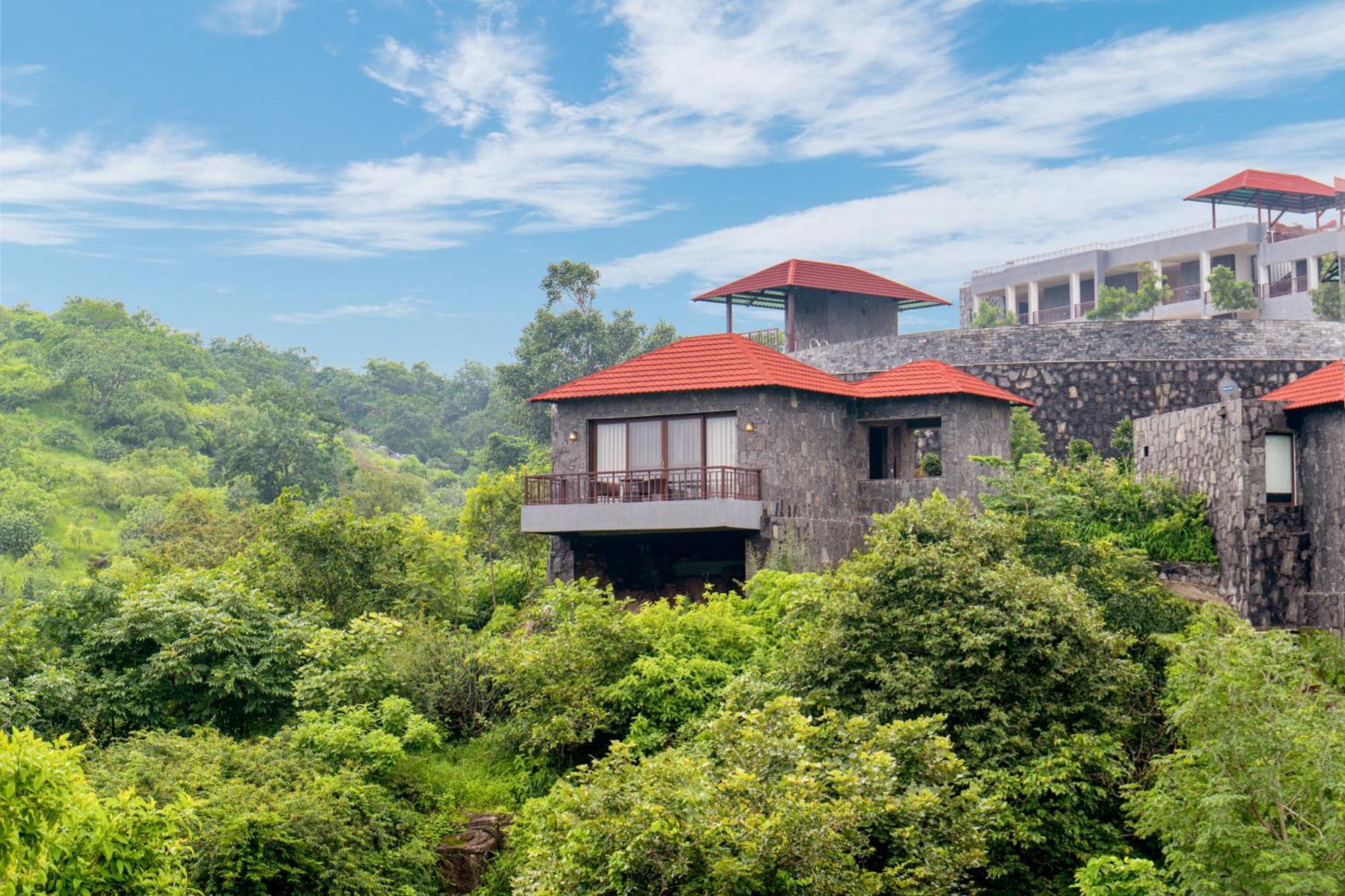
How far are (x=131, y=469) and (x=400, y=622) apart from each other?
40.5 metres

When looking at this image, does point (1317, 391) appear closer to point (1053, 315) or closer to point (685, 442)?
point (685, 442)

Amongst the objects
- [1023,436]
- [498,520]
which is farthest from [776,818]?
[1023,436]

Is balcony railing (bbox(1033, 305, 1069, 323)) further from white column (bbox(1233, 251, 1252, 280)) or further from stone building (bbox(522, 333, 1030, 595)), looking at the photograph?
stone building (bbox(522, 333, 1030, 595))

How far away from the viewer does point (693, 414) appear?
1109 inches

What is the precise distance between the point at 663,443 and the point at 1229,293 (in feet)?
116

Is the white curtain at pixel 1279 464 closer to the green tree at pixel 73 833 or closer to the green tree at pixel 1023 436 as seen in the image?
the green tree at pixel 1023 436

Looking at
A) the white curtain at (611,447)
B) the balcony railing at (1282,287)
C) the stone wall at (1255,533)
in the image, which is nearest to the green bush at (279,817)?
the white curtain at (611,447)

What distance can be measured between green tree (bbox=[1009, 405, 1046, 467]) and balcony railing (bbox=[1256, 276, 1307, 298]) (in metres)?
31.0

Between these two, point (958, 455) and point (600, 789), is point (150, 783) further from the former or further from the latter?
point (958, 455)

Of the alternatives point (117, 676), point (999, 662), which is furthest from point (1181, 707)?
point (117, 676)

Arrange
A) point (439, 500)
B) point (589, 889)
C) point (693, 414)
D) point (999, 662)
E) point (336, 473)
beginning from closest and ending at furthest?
point (589, 889)
point (999, 662)
point (693, 414)
point (336, 473)
point (439, 500)

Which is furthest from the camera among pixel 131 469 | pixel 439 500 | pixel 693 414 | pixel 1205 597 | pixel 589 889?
pixel 439 500

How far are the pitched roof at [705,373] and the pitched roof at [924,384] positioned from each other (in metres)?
0.58

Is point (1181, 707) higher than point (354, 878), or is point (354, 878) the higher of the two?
point (1181, 707)
